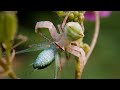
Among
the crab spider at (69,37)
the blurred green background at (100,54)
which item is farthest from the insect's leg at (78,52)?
the blurred green background at (100,54)

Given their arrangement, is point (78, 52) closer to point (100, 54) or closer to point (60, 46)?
point (60, 46)

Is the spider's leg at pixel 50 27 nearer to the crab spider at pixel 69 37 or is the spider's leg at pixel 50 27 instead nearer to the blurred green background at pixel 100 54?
the crab spider at pixel 69 37

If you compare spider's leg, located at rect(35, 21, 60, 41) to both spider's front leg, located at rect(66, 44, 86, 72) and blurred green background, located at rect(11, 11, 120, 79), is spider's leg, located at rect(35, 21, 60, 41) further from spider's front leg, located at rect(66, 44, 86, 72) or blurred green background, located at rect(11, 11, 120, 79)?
blurred green background, located at rect(11, 11, 120, 79)

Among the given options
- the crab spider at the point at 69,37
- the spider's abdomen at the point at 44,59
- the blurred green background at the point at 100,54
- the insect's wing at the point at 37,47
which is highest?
the crab spider at the point at 69,37

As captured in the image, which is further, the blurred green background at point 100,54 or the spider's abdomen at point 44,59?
the blurred green background at point 100,54

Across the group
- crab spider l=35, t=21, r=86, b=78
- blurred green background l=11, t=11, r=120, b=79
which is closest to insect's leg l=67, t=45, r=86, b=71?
crab spider l=35, t=21, r=86, b=78

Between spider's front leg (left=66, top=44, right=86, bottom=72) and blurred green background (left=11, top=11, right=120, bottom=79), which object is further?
blurred green background (left=11, top=11, right=120, bottom=79)
